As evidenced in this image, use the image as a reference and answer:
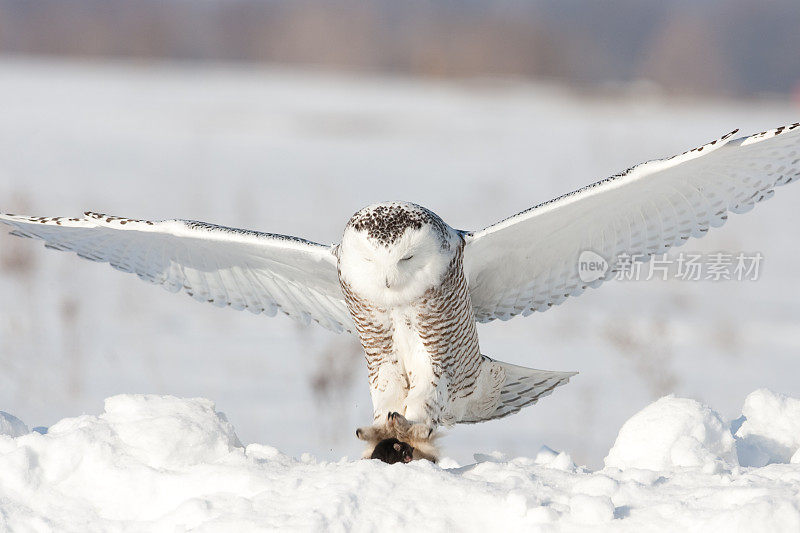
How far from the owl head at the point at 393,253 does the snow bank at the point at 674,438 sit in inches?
39.3

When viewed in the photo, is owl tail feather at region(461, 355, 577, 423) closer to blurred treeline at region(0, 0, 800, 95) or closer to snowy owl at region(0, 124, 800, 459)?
snowy owl at region(0, 124, 800, 459)

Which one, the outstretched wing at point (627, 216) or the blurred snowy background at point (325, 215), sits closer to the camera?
the outstretched wing at point (627, 216)

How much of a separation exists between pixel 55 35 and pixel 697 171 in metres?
67.5

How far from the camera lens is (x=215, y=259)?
5.47 meters

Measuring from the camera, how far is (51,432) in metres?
4.23

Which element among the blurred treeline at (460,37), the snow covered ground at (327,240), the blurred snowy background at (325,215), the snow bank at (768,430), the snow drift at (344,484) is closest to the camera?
the snow drift at (344,484)

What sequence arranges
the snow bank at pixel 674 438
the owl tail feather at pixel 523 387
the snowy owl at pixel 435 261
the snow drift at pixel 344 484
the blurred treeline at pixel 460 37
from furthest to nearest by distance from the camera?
Result: the blurred treeline at pixel 460 37 < the owl tail feather at pixel 523 387 < the snowy owl at pixel 435 261 < the snow bank at pixel 674 438 < the snow drift at pixel 344 484

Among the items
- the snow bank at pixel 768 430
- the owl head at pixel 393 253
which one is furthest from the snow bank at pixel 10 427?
the snow bank at pixel 768 430

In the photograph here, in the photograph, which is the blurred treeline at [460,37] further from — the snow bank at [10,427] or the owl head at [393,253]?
the snow bank at [10,427]

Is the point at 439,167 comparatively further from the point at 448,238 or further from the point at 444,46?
the point at 444,46

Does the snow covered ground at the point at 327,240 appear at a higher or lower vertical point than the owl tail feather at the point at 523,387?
higher

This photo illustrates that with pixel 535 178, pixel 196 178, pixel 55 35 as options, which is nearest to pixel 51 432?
pixel 196 178

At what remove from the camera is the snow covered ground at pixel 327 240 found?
23.5ft

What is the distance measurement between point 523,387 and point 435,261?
1240mm
